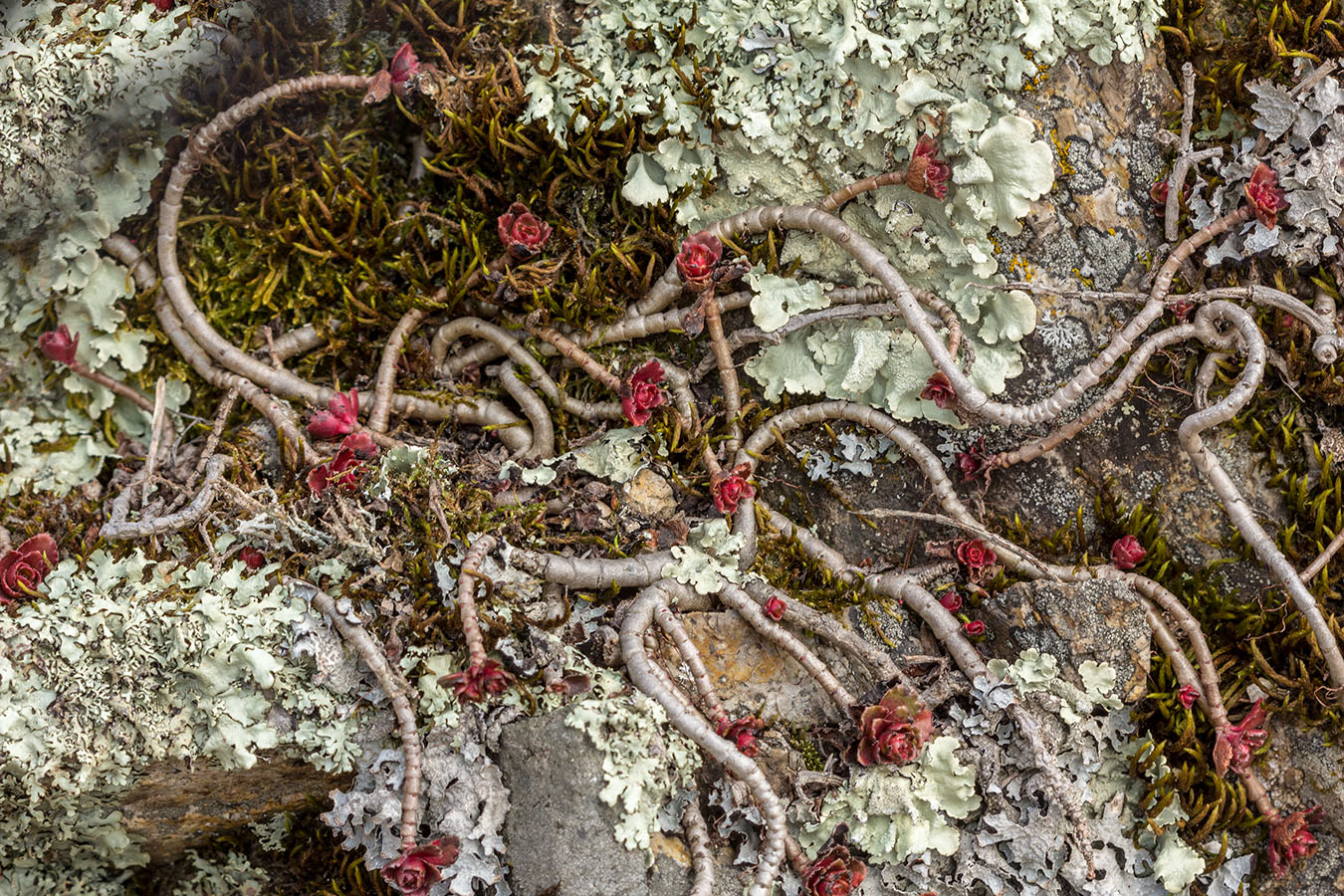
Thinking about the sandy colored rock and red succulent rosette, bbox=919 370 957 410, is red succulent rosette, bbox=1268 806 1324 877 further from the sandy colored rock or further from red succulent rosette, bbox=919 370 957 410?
the sandy colored rock

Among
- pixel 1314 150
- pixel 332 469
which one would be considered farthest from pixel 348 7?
pixel 1314 150

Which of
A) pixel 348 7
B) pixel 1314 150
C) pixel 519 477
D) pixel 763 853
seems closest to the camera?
pixel 763 853

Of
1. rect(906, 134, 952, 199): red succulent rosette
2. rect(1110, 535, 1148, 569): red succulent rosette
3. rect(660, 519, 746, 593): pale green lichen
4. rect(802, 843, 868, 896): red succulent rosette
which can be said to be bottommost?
rect(802, 843, 868, 896): red succulent rosette

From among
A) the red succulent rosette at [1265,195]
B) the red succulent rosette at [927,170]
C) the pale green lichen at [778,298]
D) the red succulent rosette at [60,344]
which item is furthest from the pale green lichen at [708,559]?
the red succulent rosette at [60,344]

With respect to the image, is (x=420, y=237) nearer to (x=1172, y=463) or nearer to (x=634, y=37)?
(x=634, y=37)

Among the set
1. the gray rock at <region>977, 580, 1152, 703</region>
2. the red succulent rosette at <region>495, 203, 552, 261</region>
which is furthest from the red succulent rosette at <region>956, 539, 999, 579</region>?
the red succulent rosette at <region>495, 203, 552, 261</region>

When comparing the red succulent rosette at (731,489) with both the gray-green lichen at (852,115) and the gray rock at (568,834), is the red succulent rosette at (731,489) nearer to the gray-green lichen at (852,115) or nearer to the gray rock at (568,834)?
the gray-green lichen at (852,115)
